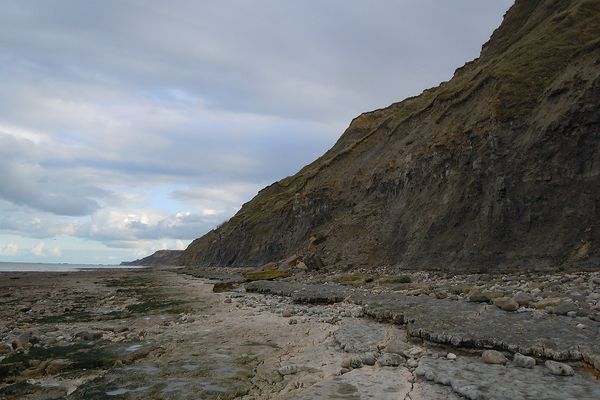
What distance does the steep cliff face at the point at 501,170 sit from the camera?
26.2m

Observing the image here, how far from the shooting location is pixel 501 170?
30.8 m

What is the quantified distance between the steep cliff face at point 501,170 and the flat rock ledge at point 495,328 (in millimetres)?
12496

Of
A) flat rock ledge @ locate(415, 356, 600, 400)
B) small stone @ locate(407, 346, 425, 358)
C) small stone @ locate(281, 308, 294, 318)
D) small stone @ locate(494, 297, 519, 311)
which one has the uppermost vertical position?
small stone @ locate(494, 297, 519, 311)

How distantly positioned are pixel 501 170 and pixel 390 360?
2461 centimetres

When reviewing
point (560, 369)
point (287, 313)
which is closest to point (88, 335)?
point (287, 313)

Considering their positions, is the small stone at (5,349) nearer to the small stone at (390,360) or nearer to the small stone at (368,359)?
the small stone at (368,359)

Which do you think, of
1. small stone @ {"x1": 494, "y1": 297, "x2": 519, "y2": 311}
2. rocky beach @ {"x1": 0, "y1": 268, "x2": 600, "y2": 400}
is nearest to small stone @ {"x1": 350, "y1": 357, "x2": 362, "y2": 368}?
rocky beach @ {"x1": 0, "y1": 268, "x2": 600, "y2": 400}

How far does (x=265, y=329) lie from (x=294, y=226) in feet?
179

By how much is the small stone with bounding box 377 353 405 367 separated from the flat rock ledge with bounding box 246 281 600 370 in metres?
1.63

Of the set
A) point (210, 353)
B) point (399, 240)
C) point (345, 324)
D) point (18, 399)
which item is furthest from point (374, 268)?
point (18, 399)

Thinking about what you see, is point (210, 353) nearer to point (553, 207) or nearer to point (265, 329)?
point (265, 329)

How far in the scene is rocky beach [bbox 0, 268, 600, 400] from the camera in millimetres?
8398

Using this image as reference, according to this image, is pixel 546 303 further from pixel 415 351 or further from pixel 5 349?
pixel 5 349

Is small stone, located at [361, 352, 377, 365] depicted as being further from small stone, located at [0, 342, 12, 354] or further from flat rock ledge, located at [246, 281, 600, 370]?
small stone, located at [0, 342, 12, 354]
